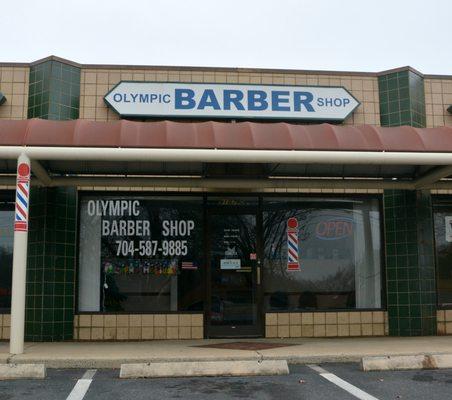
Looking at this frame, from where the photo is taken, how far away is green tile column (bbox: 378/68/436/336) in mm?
11141

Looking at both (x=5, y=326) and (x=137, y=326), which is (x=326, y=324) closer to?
(x=137, y=326)

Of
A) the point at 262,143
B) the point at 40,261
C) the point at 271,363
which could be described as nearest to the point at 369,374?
the point at 271,363

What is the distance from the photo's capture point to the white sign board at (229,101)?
36.9 feet

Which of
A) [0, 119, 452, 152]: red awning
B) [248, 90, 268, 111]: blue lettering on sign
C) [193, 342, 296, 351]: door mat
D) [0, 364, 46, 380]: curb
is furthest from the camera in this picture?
[248, 90, 268, 111]: blue lettering on sign

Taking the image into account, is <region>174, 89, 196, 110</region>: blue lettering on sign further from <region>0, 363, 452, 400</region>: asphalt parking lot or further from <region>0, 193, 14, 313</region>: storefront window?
<region>0, 363, 452, 400</region>: asphalt parking lot

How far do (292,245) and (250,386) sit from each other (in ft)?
14.8

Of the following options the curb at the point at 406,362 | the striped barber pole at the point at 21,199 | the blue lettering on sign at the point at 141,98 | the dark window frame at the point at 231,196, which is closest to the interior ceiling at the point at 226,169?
the dark window frame at the point at 231,196

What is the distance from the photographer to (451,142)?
30.4 ft

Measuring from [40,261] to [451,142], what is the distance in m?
7.20

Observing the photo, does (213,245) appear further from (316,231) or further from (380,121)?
(380,121)

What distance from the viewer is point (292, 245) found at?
37.4 ft

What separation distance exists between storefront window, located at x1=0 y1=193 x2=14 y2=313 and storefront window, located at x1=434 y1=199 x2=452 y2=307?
8027 mm

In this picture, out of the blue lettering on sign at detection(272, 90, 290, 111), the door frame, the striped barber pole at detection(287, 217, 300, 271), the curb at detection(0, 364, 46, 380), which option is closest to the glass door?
the door frame

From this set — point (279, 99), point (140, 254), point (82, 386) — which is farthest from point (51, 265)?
point (279, 99)
